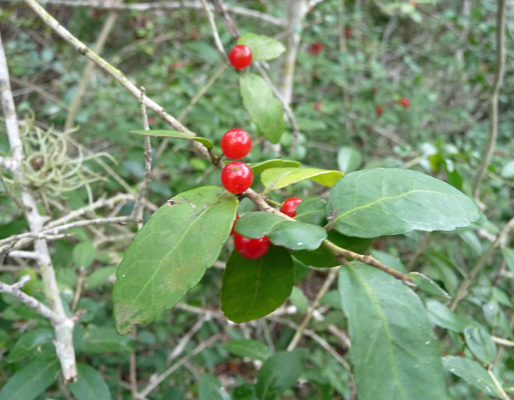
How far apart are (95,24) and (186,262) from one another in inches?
180

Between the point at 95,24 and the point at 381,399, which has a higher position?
the point at 381,399

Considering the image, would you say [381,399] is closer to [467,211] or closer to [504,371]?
[467,211]

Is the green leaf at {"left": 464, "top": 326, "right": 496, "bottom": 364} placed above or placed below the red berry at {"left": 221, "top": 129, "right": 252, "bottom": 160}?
below

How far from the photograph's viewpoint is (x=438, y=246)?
2379mm

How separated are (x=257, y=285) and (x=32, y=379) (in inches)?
26.6

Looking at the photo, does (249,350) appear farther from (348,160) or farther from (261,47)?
(261,47)

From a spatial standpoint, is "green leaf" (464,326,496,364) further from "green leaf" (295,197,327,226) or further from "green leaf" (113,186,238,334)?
"green leaf" (113,186,238,334)

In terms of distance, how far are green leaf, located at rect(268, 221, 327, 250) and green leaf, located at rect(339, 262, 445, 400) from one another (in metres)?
0.07

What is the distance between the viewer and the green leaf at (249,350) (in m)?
1.19

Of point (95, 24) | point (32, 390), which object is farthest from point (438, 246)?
point (95, 24)

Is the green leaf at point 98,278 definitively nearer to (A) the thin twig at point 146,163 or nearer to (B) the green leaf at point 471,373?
(A) the thin twig at point 146,163

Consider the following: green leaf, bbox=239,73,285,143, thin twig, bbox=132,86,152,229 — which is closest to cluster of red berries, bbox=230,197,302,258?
thin twig, bbox=132,86,152,229

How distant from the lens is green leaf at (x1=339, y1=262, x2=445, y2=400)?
0.43 meters

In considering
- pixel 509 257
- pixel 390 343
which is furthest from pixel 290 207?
pixel 509 257
